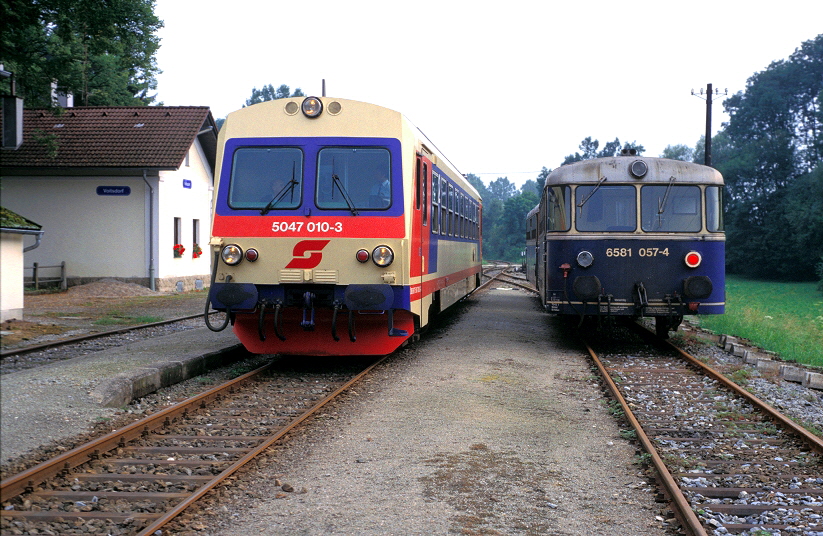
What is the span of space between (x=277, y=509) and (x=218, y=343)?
6.87 meters

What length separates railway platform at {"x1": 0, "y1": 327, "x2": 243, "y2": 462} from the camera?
20.9 ft

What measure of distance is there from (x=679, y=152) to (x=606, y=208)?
310 feet

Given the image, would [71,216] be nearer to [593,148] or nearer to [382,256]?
[382,256]

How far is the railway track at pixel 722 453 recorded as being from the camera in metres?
4.74

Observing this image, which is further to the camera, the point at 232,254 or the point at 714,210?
the point at 714,210

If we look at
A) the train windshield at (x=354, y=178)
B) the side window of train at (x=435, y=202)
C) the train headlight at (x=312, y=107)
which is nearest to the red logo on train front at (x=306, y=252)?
the train windshield at (x=354, y=178)

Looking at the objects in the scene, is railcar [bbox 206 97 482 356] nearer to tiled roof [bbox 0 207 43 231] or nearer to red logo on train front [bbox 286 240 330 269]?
red logo on train front [bbox 286 240 330 269]

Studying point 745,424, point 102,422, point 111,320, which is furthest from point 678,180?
point 111,320

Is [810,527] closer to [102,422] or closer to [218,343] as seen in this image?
[102,422]

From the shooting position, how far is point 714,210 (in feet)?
38.5

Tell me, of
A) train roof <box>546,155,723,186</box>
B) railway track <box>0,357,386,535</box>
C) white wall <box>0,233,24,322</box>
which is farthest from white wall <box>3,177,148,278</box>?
train roof <box>546,155,723,186</box>

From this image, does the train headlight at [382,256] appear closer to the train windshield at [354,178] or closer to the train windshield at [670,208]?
the train windshield at [354,178]

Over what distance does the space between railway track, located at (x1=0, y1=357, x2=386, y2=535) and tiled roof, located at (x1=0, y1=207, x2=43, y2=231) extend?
90 cm

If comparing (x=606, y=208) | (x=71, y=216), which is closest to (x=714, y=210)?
(x=606, y=208)
